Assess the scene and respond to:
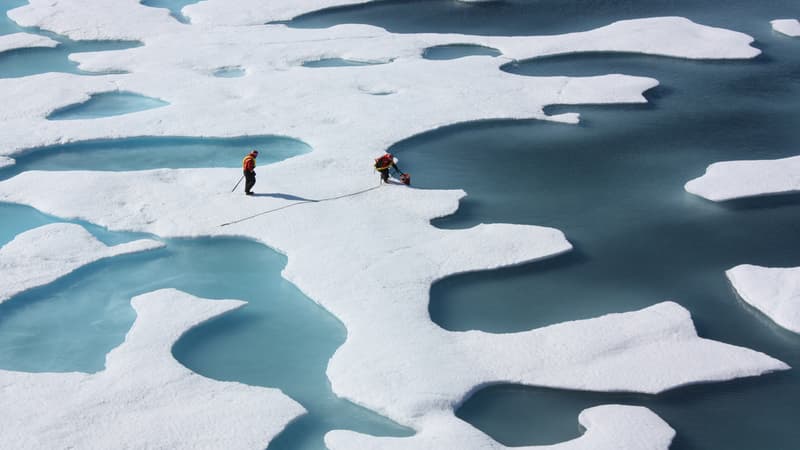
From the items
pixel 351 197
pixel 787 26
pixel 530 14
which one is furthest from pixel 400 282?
pixel 787 26

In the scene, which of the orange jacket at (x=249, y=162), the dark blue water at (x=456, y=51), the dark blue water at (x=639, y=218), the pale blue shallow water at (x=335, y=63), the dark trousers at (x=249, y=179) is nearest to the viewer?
the dark blue water at (x=639, y=218)

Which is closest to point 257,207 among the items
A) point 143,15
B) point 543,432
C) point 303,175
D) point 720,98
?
point 303,175

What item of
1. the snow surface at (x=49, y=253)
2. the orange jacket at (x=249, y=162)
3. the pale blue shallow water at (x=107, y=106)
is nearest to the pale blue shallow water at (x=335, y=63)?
the pale blue shallow water at (x=107, y=106)

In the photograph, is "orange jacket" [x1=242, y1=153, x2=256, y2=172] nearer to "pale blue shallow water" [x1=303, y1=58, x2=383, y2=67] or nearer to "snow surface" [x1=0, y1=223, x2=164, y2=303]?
"snow surface" [x1=0, y1=223, x2=164, y2=303]

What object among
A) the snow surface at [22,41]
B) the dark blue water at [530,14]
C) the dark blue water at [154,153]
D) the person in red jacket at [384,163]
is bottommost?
the dark blue water at [154,153]

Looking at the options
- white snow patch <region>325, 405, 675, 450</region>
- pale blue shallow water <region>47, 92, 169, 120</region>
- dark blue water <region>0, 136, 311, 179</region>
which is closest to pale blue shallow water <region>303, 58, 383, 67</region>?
pale blue shallow water <region>47, 92, 169, 120</region>

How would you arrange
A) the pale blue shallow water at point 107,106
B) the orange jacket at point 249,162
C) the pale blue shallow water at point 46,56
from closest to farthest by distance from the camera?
the orange jacket at point 249,162, the pale blue shallow water at point 107,106, the pale blue shallow water at point 46,56

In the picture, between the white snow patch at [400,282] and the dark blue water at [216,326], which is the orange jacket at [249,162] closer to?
the white snow patch at [400,282]
